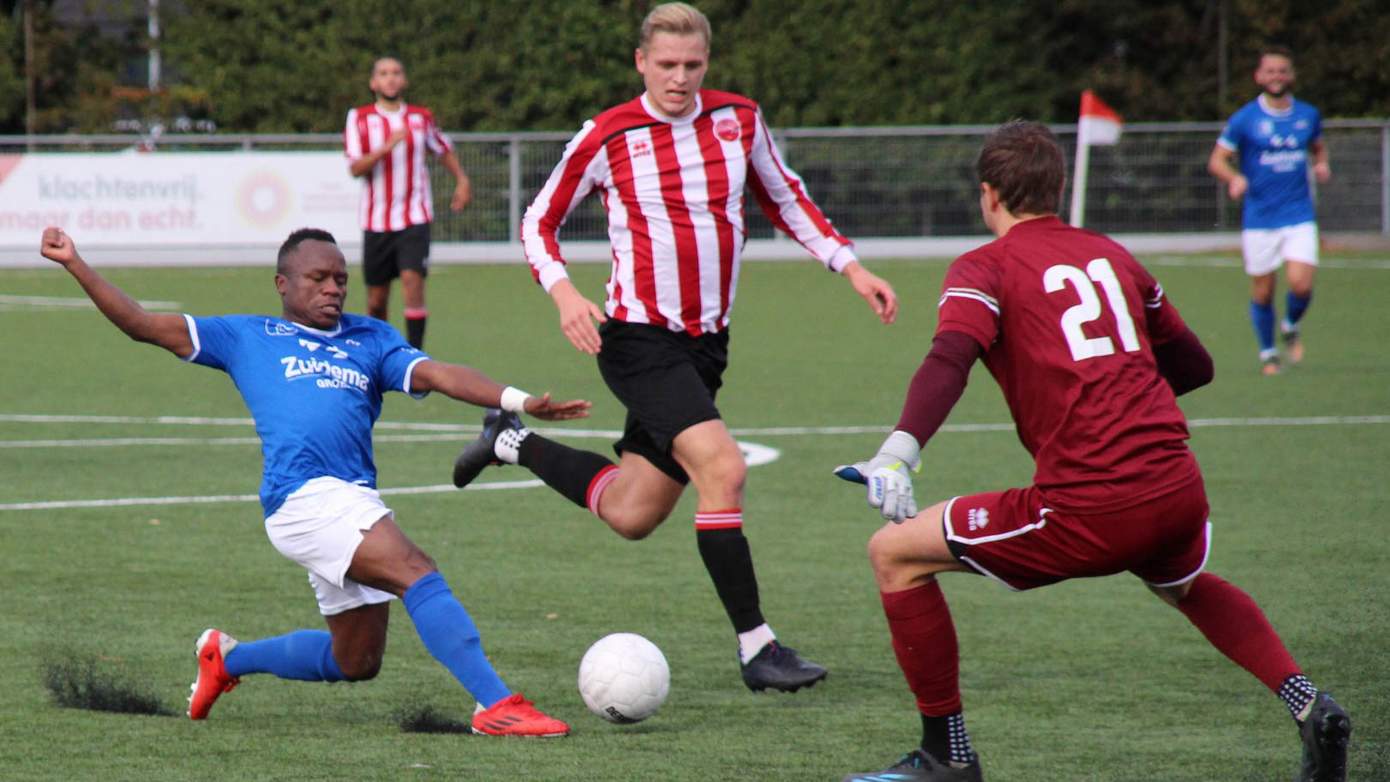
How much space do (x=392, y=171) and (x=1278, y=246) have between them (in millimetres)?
6842

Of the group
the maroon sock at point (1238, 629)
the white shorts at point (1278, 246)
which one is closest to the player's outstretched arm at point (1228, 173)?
the white shorts at point (1278, 246)

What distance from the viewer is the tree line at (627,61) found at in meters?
33.4

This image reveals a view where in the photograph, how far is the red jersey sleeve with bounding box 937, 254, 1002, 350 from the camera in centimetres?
450

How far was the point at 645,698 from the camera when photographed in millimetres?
5391

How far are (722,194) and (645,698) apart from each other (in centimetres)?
191

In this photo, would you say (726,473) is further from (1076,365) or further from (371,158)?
(371,158)

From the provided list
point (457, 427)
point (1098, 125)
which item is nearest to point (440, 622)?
point (457, 427)

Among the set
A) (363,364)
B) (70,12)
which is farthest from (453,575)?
(70,12)

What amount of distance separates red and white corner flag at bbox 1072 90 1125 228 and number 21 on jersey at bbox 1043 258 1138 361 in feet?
Result: 72.6

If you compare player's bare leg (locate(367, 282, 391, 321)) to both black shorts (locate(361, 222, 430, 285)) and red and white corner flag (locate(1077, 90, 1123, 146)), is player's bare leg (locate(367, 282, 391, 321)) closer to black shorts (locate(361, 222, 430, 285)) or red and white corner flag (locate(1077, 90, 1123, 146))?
black shorts (locate(361, 222, 430, 285))

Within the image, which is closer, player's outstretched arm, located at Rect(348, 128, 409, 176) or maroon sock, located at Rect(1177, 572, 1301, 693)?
maroon sock, located at Rect(1177, 572, 1301, 693)

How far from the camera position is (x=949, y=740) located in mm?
4711

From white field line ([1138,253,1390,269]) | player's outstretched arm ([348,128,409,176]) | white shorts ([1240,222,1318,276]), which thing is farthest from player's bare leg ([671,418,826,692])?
white field line ([1138,253,1390,269])

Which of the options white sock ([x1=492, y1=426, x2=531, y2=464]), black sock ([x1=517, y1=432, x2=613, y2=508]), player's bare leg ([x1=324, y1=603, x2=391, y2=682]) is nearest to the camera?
player's bare leg ([x1=324, y1=603, x2=391, y2=682])
